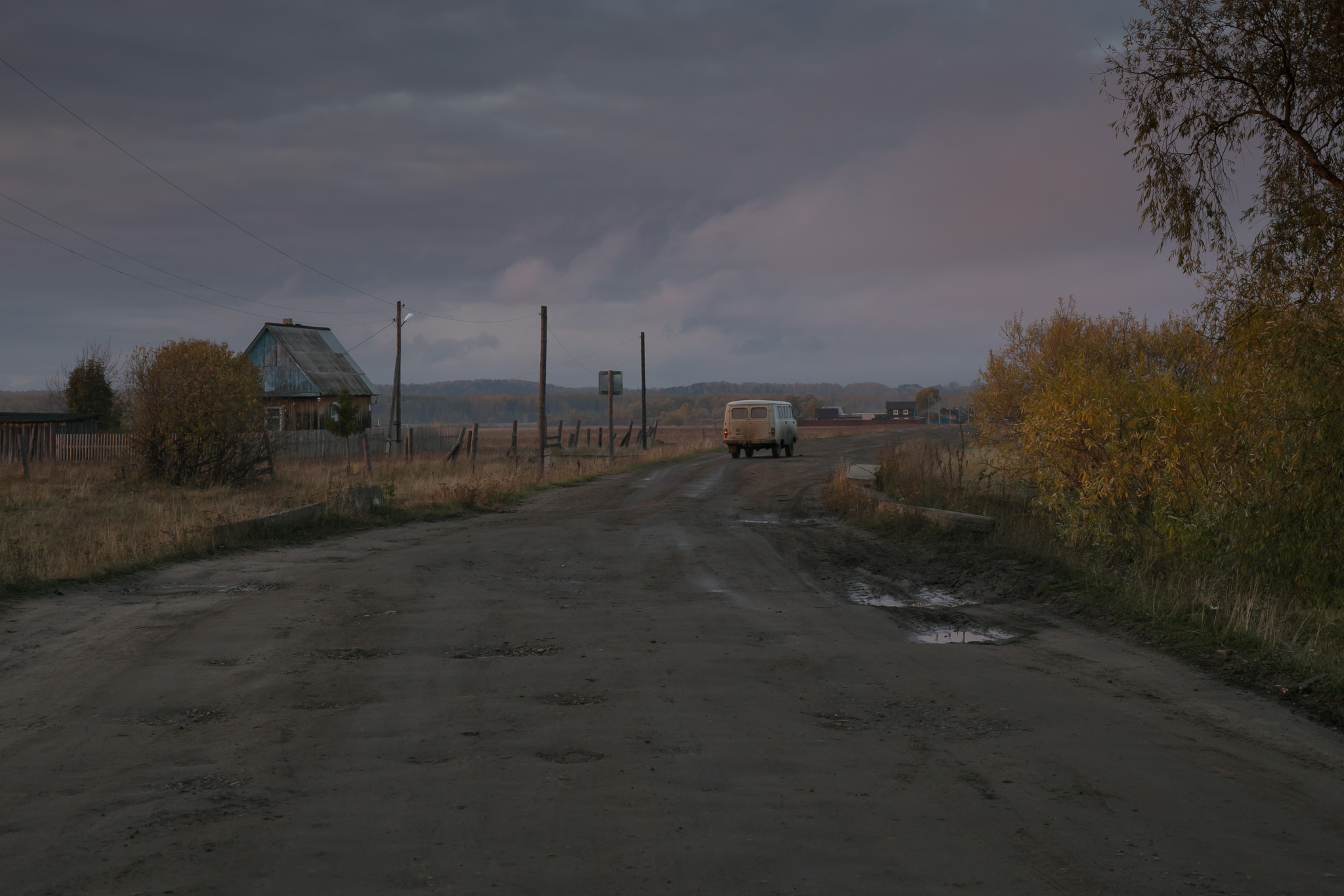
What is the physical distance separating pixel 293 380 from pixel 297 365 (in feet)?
2.77

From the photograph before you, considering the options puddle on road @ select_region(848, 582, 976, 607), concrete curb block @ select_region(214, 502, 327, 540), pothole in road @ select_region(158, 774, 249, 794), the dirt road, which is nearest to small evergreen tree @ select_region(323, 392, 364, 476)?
concrete curb block @ select_region(214, 502, 327, 540)

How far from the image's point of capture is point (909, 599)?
10344mm

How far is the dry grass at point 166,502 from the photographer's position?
1167cm

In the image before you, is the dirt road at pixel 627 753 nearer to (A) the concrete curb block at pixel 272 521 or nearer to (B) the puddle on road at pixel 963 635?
(B) the puddle on road at pixel 963 635

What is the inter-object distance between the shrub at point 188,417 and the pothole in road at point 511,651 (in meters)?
19.2

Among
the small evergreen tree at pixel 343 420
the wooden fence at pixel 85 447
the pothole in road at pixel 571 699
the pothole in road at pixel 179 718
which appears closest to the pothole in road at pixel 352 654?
the pothole in road at pixel 179 718

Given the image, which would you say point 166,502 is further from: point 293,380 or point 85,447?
point 293,380

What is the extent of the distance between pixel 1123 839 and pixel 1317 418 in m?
5.77

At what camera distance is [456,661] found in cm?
702

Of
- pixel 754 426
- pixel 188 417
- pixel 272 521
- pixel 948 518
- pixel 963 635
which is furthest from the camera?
pixel 754 426

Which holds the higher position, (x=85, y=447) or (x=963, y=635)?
(x=85, y=447)

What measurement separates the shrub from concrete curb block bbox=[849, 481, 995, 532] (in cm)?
1663

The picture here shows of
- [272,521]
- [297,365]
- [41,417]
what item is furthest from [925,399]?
[272,521]

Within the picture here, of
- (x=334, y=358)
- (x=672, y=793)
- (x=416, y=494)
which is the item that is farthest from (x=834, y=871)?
(x=334, y=358)
